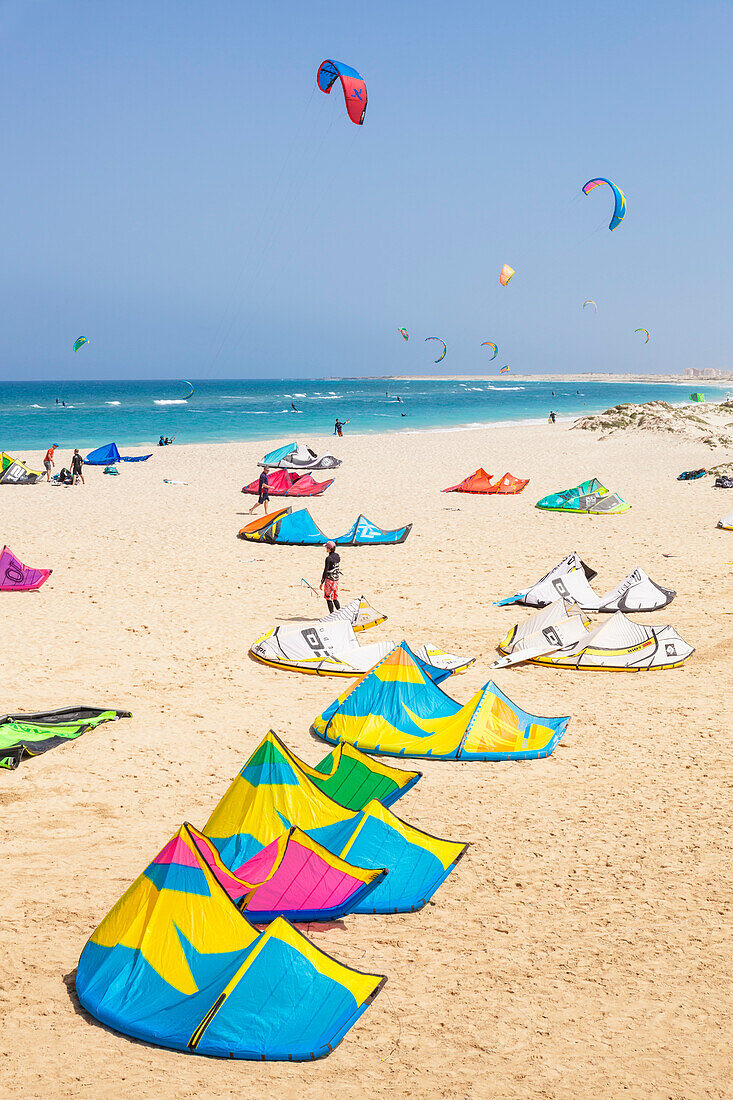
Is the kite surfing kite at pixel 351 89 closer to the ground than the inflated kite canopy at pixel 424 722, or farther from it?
farther from it

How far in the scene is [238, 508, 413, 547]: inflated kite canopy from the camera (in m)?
18.2

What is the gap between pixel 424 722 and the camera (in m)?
8.91

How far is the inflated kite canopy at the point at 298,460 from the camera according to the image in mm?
32719

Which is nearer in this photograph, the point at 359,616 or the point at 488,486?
the point at 359,616

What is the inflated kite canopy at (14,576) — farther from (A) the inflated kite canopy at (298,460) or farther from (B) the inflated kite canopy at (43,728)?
(A) the inflated kite canopy at (298,460)

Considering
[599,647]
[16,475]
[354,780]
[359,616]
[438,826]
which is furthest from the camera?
[16,475]

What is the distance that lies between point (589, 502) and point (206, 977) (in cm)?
1869

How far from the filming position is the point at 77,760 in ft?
27.5

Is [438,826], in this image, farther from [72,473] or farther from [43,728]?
[72,473]

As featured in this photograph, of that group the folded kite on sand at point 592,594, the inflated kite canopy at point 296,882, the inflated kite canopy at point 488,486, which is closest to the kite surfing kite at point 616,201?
the inflated kite canopy at point 488,486

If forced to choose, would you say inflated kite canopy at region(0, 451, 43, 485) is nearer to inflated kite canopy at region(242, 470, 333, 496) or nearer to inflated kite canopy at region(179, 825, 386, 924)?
inflated kite canopy at region(242, 470, 333, 496)

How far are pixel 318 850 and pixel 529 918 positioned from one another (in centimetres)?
152

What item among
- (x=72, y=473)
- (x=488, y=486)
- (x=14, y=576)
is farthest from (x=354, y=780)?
(x=72, y=473)

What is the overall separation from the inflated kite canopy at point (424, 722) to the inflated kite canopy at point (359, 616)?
116 inches
